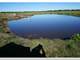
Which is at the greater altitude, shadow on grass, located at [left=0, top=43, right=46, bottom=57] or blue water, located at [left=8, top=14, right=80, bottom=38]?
blue water, located at [left=8, top=14, right=80, bottom=38]

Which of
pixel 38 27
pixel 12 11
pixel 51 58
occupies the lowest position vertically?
pixel 51 58

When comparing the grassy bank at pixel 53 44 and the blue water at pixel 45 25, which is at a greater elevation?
the blue water at pixel 45 25

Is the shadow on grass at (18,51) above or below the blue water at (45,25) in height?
below

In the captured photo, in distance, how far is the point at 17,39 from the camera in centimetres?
139

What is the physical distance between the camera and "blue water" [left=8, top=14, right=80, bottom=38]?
1399 millimetres

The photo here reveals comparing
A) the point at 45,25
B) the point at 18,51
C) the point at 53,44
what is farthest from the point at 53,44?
the point at 18,51

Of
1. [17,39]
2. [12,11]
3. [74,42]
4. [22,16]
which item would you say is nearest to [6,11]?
[12,11]

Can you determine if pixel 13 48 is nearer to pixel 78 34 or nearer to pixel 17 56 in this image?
pixel 17 56

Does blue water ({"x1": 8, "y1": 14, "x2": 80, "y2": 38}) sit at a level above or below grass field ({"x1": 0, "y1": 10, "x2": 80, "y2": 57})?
above

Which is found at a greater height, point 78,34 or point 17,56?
point 78,34

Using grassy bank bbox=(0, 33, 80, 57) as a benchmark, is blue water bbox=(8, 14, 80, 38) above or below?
above

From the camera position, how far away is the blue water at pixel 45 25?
4.59 feet

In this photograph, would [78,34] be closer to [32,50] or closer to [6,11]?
[32,50]

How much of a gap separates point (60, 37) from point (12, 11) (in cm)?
52
